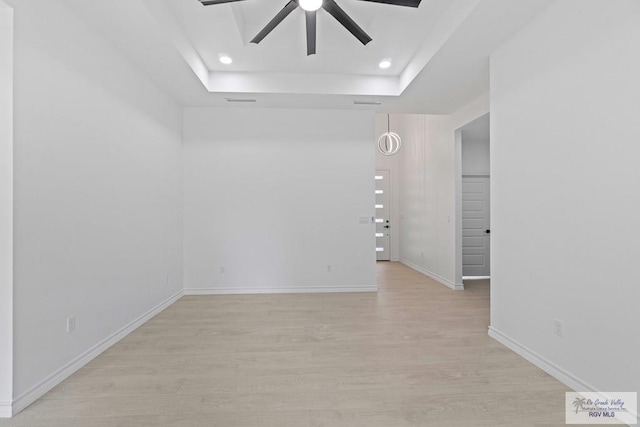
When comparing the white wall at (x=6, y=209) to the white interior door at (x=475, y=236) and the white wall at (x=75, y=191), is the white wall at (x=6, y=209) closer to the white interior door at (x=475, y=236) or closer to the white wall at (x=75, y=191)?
the white wall at (x=75, y=191)

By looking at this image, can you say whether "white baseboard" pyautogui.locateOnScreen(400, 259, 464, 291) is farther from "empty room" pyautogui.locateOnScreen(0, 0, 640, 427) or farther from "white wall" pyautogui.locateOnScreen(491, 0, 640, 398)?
"white wall" pyautogui.locateOnScreen(491, 0, 640, 398)

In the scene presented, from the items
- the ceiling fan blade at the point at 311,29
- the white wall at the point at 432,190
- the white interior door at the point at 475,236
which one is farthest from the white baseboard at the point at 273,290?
the ceiling fan blade at the point at 311,29

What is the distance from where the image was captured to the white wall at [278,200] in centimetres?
446

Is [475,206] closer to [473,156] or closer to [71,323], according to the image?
[473,156]

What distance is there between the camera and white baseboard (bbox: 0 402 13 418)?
176 cm

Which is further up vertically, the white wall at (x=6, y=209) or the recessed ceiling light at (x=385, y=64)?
the recessed ceiling light at (x=385, y=64)

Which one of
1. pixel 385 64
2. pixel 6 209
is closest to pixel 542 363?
pixel 385 64

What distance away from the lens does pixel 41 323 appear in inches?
78.4

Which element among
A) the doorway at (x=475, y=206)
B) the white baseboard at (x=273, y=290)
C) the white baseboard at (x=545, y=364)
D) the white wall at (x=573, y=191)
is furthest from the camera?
the doorway at (x=475, y=206)

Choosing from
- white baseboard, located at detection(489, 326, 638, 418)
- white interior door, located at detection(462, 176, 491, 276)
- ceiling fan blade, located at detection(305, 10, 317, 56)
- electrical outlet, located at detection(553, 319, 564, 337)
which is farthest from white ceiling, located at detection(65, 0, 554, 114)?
white baseboard, located at detection(489, 326, 638, 418)

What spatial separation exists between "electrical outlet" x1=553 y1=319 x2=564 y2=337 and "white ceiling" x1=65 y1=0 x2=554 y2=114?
2.47m

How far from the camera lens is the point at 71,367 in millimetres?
2234

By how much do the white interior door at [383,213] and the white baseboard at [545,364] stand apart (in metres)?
4.81

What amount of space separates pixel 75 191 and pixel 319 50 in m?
2.88
